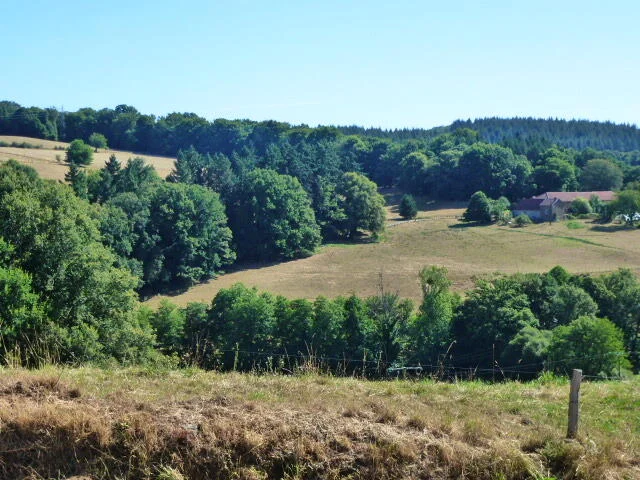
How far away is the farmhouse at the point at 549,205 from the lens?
282ft

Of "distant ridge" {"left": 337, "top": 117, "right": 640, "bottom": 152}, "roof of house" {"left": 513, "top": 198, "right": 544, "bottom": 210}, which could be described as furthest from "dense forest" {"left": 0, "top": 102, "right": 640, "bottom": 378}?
"distant ridge" {"left": 337, "top": 117, "right": 640, "bottom": 152}

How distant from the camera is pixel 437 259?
206ft

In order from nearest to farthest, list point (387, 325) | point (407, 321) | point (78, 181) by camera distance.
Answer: point (387, 325), point (407, 321), point (78, 181)

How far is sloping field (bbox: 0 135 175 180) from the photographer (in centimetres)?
7566

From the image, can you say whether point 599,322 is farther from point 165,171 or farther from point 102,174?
point 165,171

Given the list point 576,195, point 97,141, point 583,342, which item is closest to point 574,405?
point 583,342

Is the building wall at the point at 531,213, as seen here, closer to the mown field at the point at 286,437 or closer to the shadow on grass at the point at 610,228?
the shadow on grass at the point at 610,228

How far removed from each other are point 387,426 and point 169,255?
52849mm

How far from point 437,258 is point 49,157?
52.9 meters

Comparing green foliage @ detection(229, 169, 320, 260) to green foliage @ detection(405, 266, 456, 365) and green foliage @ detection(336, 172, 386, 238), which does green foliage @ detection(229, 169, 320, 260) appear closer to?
green foliage @ detection(336, 172, 386, 238)

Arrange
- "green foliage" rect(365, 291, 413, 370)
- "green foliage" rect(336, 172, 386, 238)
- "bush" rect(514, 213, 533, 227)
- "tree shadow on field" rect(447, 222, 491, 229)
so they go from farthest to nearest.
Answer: "bush" rect(514, 213, 533, 227) → "tree shadow on field" rect(447, 222, 491, 229) → "green foliage" rect(336, 172, 386, 238) → "green foliage" rect(365, 291, 413, 370)

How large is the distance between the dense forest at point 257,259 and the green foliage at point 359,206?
0.18m

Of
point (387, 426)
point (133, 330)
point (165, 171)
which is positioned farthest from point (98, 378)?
point (165, 171)

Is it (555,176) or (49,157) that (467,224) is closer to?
(555,176)
